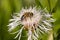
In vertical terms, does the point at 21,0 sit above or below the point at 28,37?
above

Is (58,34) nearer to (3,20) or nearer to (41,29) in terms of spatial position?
(41,29)

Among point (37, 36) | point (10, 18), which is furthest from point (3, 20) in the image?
point (37, 36)

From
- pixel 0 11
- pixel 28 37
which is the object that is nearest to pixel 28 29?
pixel 28 37

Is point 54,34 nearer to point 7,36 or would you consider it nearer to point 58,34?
point 58,34
